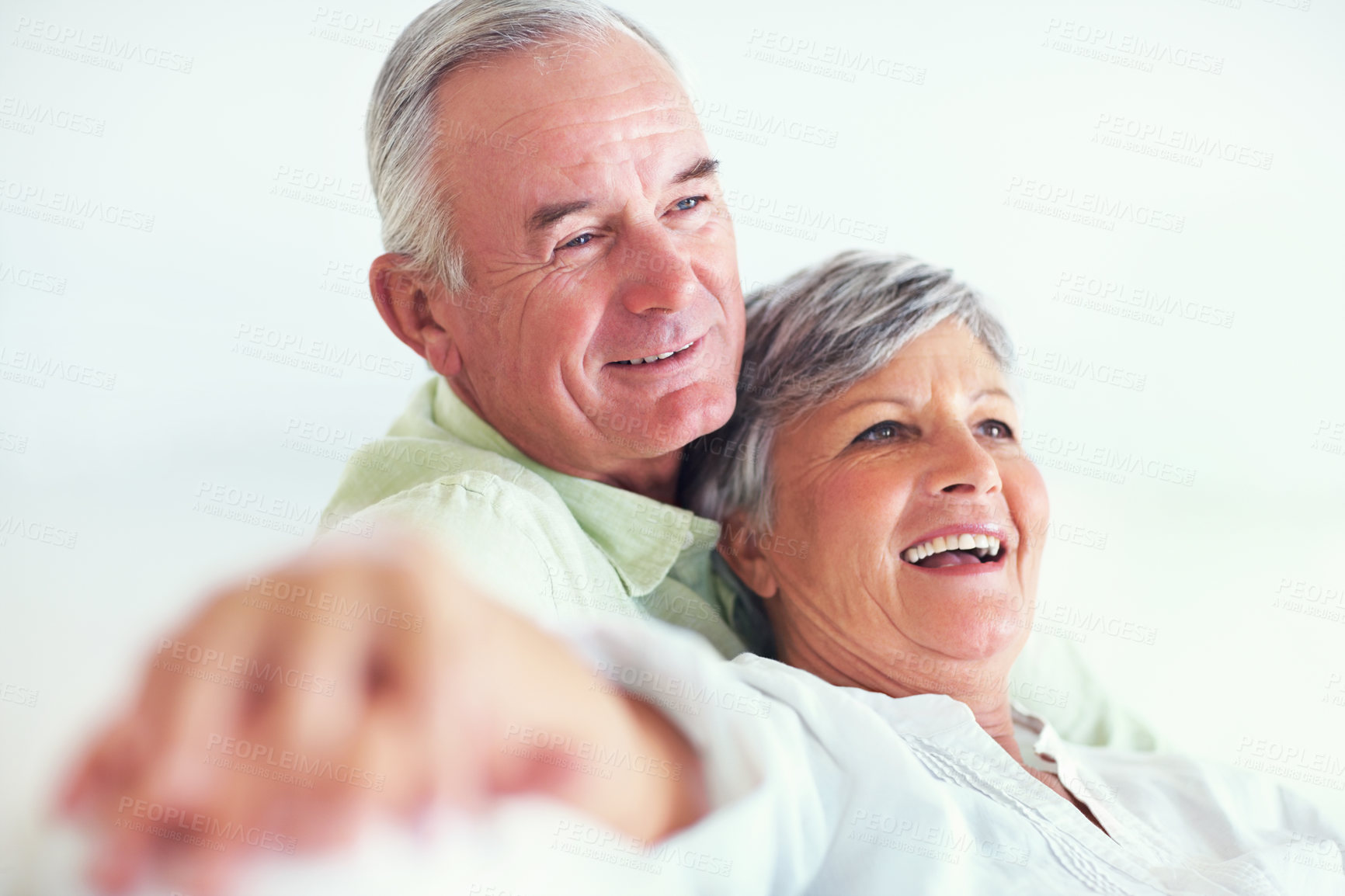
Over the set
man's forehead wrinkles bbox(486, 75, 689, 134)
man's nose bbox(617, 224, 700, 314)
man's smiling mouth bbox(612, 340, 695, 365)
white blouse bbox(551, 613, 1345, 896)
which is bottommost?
white blouse bbox(551, 613, 1345, 896)

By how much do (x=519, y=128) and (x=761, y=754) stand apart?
0.89 m

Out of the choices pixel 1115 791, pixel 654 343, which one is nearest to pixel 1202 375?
pixel 1115 791

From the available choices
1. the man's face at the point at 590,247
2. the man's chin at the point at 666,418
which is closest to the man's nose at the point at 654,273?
the man's face at the point at 590,247

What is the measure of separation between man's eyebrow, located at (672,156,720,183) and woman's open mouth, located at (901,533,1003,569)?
624 mm

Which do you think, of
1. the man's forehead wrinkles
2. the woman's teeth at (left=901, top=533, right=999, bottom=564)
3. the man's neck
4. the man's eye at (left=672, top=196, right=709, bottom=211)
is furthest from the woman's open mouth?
the man's forehead wrinkles

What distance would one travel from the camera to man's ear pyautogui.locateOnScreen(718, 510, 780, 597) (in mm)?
1663

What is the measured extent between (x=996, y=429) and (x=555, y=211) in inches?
29.1

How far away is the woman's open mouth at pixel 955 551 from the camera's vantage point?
1513 mm

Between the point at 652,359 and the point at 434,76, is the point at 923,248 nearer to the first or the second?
the point at 652,359

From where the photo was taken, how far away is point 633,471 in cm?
168

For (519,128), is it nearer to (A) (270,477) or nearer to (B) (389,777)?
(B) (389,777)

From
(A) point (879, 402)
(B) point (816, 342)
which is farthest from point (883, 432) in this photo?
(B) point (816, 342)

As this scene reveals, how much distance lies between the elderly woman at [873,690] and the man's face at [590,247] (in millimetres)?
192

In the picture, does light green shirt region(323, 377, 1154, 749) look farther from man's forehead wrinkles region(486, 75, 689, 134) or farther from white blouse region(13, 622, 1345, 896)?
man's forehead wrinkles region(486, 75, 689, 134)
